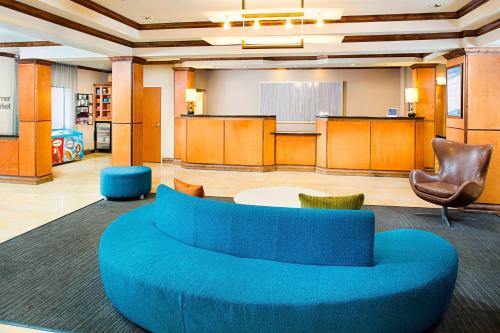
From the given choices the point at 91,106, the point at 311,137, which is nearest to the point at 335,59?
the point at 311,137

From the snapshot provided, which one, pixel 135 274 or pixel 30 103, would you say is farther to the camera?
pixel 30 103

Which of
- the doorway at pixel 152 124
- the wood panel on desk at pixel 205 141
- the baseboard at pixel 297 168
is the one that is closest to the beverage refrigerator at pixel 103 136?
the doorway at pixel 152 124

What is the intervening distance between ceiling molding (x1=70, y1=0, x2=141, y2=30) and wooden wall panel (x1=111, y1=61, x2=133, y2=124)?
1076 mm

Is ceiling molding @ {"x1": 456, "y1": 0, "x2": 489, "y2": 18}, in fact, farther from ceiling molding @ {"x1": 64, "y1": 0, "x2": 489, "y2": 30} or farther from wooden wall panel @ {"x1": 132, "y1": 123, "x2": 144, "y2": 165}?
wooden wall panel @ {"x1": 132, "y1": 123, "x2": 144, "y2": 165}

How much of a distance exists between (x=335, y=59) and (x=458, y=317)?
830 cm

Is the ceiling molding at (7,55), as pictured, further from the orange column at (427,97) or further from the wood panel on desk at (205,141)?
the orange column at (427,97)

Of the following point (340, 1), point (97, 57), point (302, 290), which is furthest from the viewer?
point (97, 57)

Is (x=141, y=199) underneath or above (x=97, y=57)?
underneath

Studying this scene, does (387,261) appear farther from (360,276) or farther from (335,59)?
(335,59)

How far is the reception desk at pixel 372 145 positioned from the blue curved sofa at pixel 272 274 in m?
6.69

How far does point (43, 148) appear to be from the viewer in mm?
8641

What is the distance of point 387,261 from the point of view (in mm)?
2941

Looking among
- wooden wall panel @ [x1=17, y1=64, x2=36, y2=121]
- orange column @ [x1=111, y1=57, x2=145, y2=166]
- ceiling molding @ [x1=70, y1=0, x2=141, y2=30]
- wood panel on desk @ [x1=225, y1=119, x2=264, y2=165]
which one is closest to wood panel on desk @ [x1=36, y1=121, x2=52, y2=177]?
wooden wall panel @ [x1=17, y1=64, x2=36, y2=121]

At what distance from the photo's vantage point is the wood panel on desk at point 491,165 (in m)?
6.51
